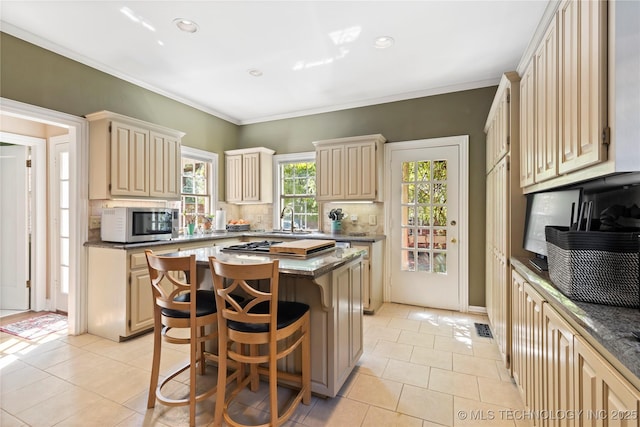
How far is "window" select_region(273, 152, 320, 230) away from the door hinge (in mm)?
3751

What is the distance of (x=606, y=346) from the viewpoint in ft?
2.74

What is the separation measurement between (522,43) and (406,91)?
138cm

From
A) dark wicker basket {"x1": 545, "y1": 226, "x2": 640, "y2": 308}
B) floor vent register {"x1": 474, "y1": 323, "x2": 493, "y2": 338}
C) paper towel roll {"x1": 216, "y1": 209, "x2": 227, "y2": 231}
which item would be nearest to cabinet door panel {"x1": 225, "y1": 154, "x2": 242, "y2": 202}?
paper towel roll {"x1": 216, "y1": 209, "x2": 227, "y2": 231}

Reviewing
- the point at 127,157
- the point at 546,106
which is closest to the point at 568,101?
the point at 546,106

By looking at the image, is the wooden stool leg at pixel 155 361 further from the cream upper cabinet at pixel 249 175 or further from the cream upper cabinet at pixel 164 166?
the cream upper cabinet at pixel 249 175

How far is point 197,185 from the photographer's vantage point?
4664mm

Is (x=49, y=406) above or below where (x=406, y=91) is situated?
below

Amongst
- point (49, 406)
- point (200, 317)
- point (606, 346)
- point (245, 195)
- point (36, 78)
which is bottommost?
point (49, 406)

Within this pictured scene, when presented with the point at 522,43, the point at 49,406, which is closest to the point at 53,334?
the point at 49,406

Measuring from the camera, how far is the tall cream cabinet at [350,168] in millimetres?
3930

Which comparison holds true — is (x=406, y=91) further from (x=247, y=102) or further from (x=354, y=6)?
(x=247, y=102)

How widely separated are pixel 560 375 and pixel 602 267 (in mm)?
475

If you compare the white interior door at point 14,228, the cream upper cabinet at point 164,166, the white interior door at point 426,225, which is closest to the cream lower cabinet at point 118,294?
the cream upper cabinet at point 164,166

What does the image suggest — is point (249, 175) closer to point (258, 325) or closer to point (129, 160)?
point (129, 160)
